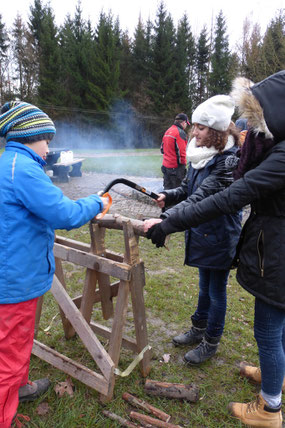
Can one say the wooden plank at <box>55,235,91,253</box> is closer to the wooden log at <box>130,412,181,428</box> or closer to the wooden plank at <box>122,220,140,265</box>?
the wooden plank at <box>122,220,140,265</box>

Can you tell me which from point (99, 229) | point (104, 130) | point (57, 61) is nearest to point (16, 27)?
point (57, 61)

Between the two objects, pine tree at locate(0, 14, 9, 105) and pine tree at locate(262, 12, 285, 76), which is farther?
pine tree at locate(0, 14, 9, 105)

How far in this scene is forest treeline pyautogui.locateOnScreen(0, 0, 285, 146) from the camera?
31.9 metres

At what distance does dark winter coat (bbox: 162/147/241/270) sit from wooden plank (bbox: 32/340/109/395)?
109 centimetres

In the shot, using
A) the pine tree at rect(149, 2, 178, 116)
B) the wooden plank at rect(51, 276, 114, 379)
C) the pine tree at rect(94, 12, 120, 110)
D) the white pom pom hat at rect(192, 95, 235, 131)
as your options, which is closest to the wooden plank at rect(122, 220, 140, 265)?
the wooden plank at rect(51, 276, 114, 379)

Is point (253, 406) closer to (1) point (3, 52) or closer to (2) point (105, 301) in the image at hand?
(2) point (105, 301)

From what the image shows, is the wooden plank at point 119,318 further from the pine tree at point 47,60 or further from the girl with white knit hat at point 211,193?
the pine tree at point 47,60

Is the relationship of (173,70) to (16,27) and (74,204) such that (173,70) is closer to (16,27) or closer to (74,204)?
(16,27)

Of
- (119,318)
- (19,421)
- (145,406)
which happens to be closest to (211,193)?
(119,318)

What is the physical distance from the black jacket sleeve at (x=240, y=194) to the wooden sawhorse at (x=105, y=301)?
314 mm

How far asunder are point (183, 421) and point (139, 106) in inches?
1355

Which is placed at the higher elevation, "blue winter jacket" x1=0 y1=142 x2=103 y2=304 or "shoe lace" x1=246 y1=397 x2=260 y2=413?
"blue winter jacket" x1=0 y1=142 x2=103 y2=304

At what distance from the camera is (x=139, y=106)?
112ft

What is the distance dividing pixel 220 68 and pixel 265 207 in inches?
1464
